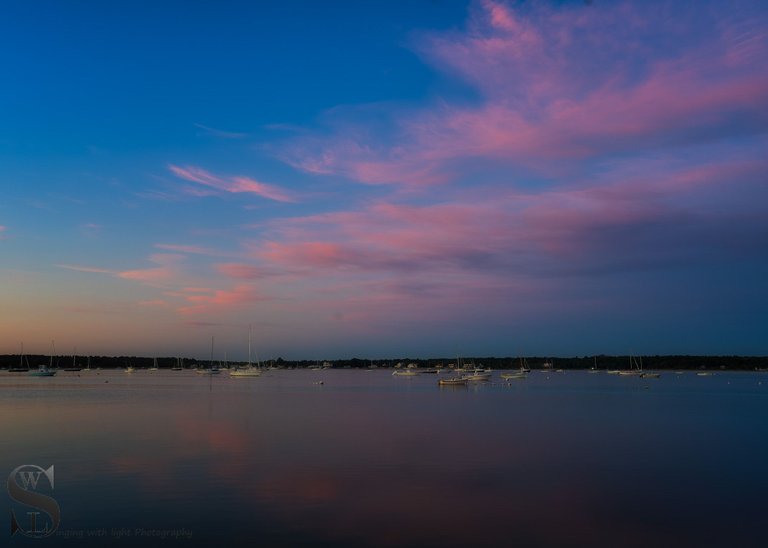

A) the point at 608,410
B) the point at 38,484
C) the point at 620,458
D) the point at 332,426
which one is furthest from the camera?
the point at 608,410

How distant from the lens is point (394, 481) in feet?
87.2

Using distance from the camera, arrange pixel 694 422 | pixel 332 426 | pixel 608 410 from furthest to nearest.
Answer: pixel 608 410 < pixel 694 422 < pixel 332 426

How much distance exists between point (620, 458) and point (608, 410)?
34.4 meters

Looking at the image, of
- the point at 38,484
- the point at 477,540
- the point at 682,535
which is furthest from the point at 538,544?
the point at 38,484

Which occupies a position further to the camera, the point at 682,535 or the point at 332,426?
the point at 332,426

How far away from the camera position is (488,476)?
28.1m

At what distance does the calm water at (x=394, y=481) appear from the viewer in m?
19.3

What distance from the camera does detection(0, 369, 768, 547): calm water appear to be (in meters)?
19.3

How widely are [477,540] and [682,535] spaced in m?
6.56

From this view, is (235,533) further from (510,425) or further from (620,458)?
(510,425)

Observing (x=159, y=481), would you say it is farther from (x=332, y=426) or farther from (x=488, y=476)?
(x=332, y=426)

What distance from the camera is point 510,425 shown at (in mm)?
49812

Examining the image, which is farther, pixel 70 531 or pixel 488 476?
pixel 488 476

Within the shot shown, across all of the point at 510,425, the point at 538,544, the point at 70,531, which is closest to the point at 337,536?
the point at 538,544
